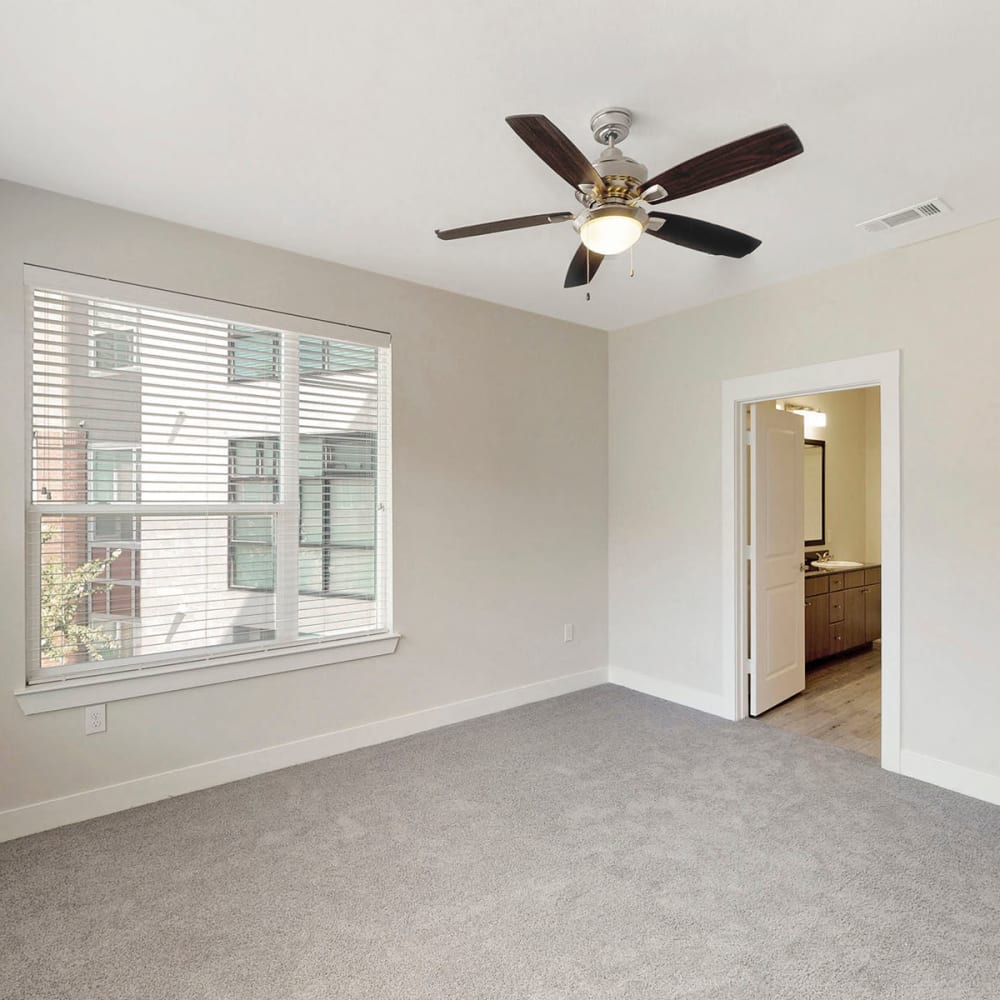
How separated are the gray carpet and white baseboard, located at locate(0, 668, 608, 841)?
8 cm

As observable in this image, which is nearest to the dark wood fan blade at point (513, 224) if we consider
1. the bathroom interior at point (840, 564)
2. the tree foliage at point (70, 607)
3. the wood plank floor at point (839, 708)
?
the tree foliage at point (70, 607)

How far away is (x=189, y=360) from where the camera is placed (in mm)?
3080

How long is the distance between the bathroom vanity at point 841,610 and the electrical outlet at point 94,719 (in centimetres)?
472

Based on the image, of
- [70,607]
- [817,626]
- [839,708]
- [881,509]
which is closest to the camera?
[70,607]

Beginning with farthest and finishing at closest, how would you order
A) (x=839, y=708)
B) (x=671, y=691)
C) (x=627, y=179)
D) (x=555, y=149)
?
(x=671, y=691), (x=839, y=708), (x=627, y=179), (x=555, y=149)

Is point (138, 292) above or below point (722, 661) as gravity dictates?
above

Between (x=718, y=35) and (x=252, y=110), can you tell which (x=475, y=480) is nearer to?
(x=252, y=110)

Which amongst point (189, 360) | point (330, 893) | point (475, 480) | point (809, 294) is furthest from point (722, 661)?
point (189, 360)

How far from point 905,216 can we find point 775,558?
7.12ft

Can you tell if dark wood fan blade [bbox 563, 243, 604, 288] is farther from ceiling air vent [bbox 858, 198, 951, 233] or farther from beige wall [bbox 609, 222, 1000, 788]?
beige wall [bbox 609, 222, 1000, 788]

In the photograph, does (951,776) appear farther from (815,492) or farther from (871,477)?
(871,477)

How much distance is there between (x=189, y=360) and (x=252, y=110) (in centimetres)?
130

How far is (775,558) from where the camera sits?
4.30 metres

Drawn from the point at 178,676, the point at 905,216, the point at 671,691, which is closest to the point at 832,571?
the point at 671,691
